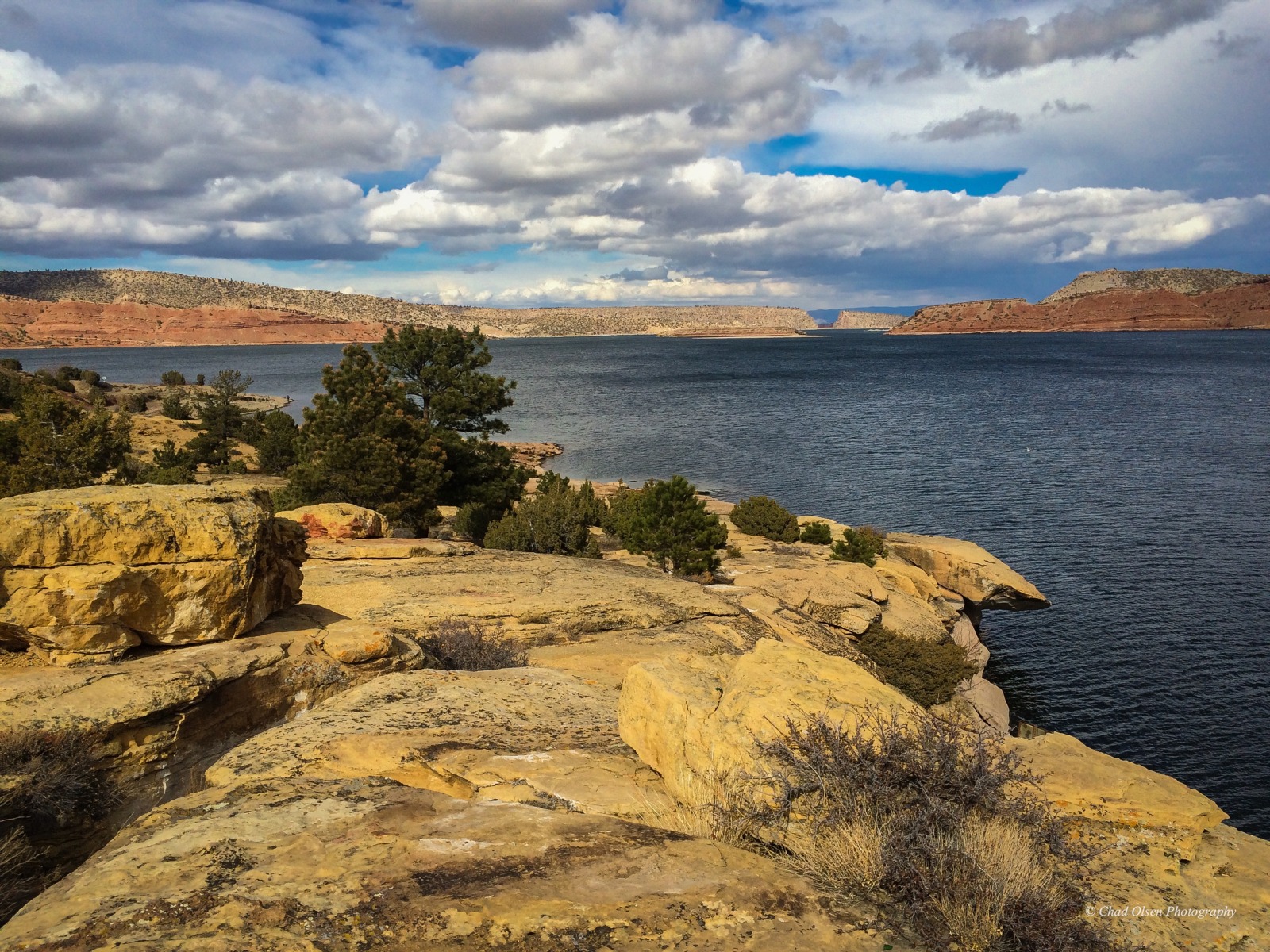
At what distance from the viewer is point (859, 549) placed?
26.8 m

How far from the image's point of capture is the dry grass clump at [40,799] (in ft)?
18.1

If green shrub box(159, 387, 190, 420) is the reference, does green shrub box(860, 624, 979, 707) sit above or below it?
below

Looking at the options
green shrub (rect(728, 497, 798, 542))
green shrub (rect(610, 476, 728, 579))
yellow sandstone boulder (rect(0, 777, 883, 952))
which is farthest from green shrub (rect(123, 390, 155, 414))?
yellow sandstone boulder (rect(0, 777, 883, 952))

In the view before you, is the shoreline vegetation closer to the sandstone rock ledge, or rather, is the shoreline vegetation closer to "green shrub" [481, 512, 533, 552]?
the sandstone rock ledge

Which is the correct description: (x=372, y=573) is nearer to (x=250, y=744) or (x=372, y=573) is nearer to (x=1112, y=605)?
(x=250, y=744)

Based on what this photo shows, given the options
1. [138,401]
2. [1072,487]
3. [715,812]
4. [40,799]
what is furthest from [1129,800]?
[138,401]

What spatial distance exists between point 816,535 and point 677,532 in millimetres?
9472

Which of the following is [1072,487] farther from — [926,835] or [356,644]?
[926,835]

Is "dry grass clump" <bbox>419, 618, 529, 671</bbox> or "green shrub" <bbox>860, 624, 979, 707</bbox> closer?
"dry grass clump" <bbox>419, 618, 529, 671</bbox>

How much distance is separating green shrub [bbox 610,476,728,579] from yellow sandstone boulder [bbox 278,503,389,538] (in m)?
8.74

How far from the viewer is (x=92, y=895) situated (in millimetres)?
4242

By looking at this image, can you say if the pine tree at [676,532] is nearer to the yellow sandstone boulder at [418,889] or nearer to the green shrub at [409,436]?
the green shrub at [409,436]

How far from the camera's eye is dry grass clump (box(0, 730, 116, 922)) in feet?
18.1

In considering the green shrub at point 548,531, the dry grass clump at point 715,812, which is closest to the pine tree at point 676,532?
the green shrub at point 548,531
